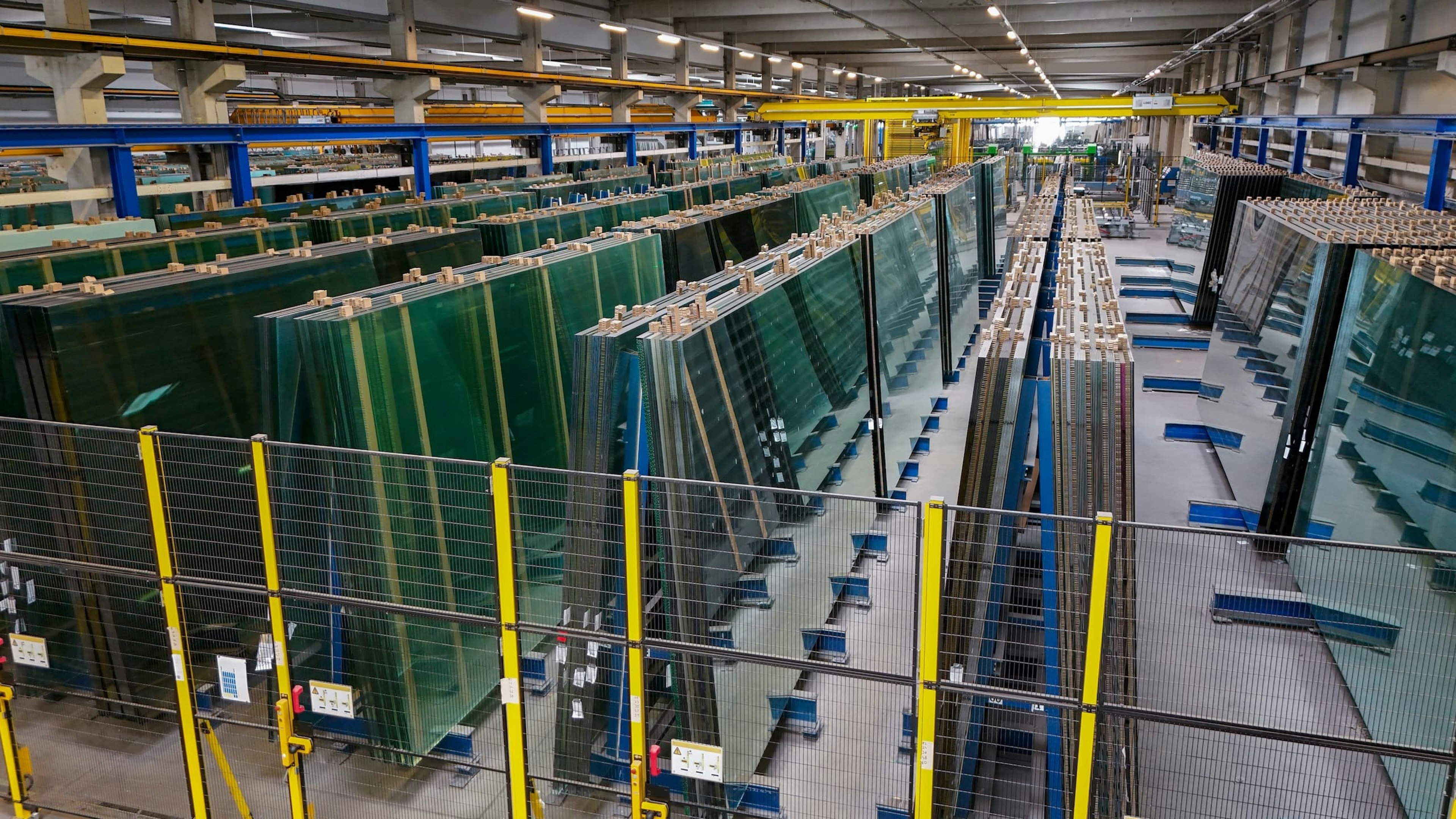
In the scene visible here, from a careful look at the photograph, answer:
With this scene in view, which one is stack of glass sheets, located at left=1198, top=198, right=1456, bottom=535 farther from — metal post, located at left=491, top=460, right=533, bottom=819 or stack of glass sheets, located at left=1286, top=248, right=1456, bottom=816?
metal post, located at left=491, top=460, right=533, bottom=819

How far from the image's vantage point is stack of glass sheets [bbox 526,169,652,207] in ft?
43.4

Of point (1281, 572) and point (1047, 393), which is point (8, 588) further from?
point (1281, 572)

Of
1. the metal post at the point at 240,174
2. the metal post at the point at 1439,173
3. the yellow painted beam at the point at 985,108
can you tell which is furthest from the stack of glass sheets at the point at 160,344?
the yellow painted beam at the point at 985,108

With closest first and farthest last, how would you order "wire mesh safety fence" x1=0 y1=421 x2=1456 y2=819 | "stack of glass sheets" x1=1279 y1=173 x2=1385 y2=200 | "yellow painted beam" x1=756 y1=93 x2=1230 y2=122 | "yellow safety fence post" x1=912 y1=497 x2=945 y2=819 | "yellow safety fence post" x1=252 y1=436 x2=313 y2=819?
"yellow safety fence post" x1=912 y1=497 x2=945 y2=819
"wire mesh safety fence" x1=0 y1=421 x2=1456 y2=819
"yellow safety fence post" x1=252 y1=436 x2=313 y2=819
"stack of glass sheets" x1=1279 y1=173 x2=1385 y2=200
"yellow painted beam" x1=756 y1=93 x2=1230 y2=122

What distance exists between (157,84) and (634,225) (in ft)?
83.7

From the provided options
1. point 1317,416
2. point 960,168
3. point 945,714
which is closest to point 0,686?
point 945,714

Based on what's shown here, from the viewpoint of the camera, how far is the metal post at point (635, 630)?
10.8 ft

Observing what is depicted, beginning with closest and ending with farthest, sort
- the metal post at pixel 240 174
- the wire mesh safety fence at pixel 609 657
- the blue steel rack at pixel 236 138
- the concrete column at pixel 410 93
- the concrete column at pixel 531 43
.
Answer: the wire mesh safety fence at pixel 609 657
the blue steel rack at pixel 236 138
the metal post at pixel 240 174
the concrete column at pixel 410 93
the concrete column at pixel 531 43

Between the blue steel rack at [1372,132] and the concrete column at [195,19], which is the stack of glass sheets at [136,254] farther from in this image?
the blue steel rack at [1372,132]

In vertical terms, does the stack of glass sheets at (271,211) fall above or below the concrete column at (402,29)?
below

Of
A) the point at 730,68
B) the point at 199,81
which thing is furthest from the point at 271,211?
the point at 730,68

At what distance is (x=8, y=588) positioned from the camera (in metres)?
4.30

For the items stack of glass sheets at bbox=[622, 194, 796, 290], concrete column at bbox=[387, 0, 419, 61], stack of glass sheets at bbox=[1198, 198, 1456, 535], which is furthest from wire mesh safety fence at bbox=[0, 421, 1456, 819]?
concrete column at bbox=[387, 0, 419, 61]

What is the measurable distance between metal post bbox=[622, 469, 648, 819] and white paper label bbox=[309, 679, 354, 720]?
1183mm
